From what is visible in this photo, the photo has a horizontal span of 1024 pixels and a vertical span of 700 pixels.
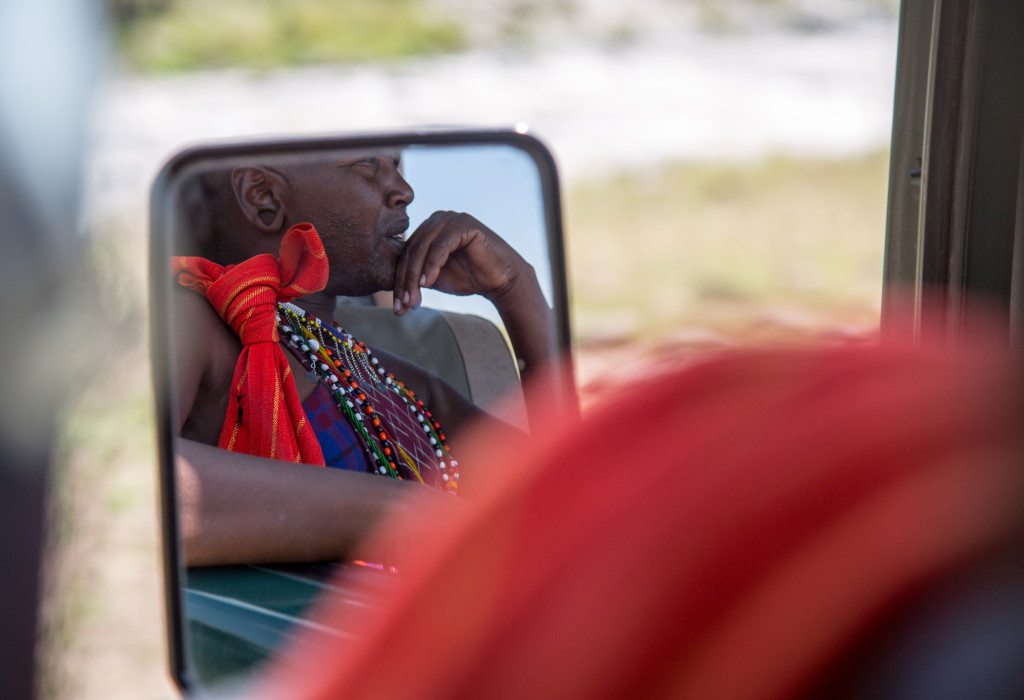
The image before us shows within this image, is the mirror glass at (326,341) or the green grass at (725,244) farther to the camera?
the green grass at (725,244)

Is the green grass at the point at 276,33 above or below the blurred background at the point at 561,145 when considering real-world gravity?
above

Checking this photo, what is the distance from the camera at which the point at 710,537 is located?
2.54 feet

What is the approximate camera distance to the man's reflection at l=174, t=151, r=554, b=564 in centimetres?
140

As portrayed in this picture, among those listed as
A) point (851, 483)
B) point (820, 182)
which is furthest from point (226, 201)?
point (820, 182)

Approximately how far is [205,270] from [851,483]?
2.92ft

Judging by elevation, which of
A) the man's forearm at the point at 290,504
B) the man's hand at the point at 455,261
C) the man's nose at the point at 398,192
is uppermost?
the man's nose at the point at 398,192

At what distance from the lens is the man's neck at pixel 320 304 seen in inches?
56.3

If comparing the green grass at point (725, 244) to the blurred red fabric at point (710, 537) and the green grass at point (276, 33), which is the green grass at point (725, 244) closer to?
the green grass at point (276, 33)

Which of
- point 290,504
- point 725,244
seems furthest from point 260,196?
point 725,244

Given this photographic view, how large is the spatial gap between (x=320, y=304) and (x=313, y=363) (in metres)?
0.07

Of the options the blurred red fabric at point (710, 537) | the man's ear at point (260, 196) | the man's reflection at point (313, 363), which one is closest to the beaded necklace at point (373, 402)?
the man's reflection at point (313, 363)

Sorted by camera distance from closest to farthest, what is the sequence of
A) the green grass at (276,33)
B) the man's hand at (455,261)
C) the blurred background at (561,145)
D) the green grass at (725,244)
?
1. the man's hand at (455,261)
2. the blurred background at (561,145)
3. the green grass at (725,244)
4. the green grass at (276,33)

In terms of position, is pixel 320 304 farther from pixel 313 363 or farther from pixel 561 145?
pixel 561 145

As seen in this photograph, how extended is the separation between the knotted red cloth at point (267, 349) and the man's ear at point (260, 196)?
4 centimetres
